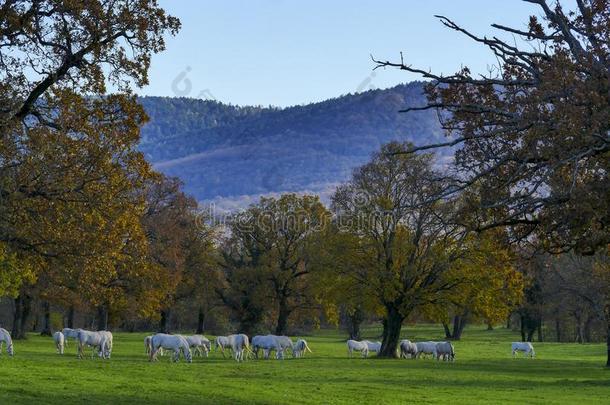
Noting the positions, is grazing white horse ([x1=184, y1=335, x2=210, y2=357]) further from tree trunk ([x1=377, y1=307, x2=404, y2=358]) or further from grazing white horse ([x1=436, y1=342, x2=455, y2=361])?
grazing white horse ([x1=436, y1=342, x2=455, y2=361])

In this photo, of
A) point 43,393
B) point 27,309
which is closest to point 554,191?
point 43,393

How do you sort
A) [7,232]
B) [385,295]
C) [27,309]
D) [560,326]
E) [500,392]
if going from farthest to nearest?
1. [560,326]
2. [27,309]
3. [385,295]
4. [500,392]
5. [7,232]

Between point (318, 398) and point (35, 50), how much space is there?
1258 centimetres

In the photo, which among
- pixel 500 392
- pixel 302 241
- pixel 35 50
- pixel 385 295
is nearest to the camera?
pixel 35 50

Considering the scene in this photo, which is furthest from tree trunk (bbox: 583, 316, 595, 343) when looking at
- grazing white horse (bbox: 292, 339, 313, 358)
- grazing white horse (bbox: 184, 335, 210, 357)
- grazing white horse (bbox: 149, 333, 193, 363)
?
grazing white horse (bbox: 149, 333, 193, 363)

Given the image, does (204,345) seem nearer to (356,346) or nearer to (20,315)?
(356,346)

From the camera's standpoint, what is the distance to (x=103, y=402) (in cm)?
2027

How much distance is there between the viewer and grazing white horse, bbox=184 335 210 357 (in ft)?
158

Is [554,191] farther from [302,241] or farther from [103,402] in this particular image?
[302,241]

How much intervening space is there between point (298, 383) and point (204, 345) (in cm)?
2146

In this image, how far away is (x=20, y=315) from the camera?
60.5 meters

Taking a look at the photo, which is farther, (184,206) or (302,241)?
(184,206)

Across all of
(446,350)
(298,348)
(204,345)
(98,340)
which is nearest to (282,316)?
(298,348)

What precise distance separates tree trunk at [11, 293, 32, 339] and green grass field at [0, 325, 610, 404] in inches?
480
